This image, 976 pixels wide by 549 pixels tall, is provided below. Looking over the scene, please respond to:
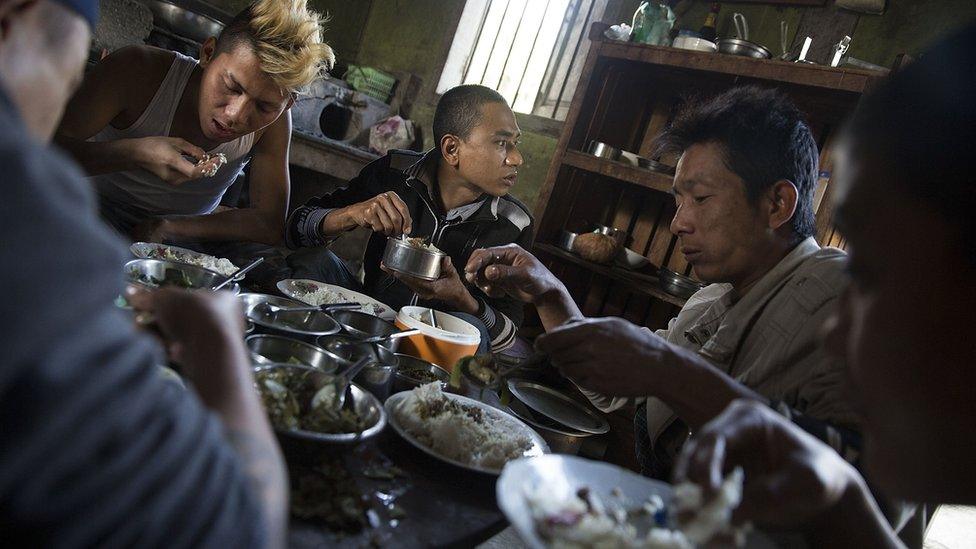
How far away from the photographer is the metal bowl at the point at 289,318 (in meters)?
1.82

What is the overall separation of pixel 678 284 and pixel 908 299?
3797 mm

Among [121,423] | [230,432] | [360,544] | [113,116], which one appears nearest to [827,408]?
[360,544]

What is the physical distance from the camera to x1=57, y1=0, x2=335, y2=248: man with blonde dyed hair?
2.79 m

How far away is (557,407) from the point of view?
2.81m

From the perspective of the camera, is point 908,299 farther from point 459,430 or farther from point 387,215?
point 387,215

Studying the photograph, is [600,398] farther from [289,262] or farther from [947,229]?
[947,229]

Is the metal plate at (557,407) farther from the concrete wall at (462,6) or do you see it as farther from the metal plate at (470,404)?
the concrete wall at (462,6)

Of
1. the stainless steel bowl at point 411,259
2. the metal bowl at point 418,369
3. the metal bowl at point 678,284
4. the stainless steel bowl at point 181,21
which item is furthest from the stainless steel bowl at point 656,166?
the stainless steel bowl at point 181,21

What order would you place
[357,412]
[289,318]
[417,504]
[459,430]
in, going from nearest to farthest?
[417,504] → [357,412] → [459,430] → [289,318]

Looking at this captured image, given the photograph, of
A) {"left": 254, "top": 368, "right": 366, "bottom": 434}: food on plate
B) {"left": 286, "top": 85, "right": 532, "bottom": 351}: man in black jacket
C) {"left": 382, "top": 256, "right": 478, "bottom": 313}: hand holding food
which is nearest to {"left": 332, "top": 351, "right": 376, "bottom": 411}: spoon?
{"left": 254, "top": 368, "right": 366, "bottom": 434}: food on plate

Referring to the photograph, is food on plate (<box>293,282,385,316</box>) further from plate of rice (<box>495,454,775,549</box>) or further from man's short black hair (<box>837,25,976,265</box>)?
man's short black hair (<box>837,25,976,265</box>)

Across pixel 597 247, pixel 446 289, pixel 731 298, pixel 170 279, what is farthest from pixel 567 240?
pixel 170 279

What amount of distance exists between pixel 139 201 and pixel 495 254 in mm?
2024

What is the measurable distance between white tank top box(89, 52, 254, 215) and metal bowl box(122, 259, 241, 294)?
1.43 metres
